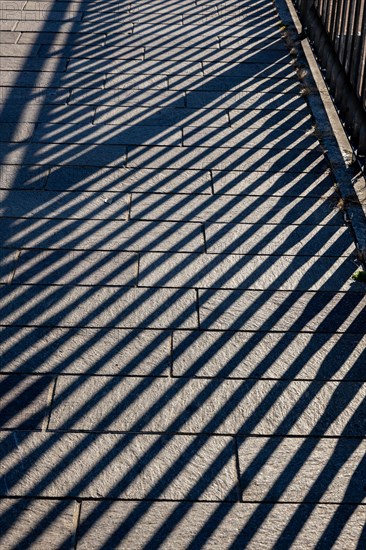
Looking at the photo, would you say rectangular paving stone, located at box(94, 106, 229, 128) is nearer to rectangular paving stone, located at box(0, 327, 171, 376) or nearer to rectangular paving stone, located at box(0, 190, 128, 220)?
rectangular paving stone, located at box(0, 190, 128, 220)

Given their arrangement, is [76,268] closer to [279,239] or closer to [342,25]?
[279,239]

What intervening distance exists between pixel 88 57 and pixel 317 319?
141 inches

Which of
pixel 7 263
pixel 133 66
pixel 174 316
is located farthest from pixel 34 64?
pixel 174 316

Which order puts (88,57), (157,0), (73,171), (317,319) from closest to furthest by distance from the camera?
(317,319)
(73,171)
(88,57)
(157,0)

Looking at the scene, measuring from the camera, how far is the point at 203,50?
6.33 metres

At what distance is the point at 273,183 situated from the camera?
4.65 metres

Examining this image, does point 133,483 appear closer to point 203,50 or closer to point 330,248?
point 330,248

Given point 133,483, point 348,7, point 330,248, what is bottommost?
point 133,483

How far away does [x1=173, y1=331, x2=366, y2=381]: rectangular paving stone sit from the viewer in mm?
3365

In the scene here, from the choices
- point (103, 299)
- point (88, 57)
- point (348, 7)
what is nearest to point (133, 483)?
point (103, 299)

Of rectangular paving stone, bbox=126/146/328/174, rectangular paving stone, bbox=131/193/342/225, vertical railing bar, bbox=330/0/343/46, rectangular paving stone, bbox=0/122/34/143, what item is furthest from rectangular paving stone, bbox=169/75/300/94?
rectangular paving stone, bbox=131/193/342/225

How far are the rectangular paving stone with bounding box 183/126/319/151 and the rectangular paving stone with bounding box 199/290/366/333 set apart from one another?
62.6 inches

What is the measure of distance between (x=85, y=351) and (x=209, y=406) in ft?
2.20

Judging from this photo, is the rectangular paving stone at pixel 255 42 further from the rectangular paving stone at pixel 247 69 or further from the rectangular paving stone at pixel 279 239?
the rectangular paving stone at pixel 279 239
